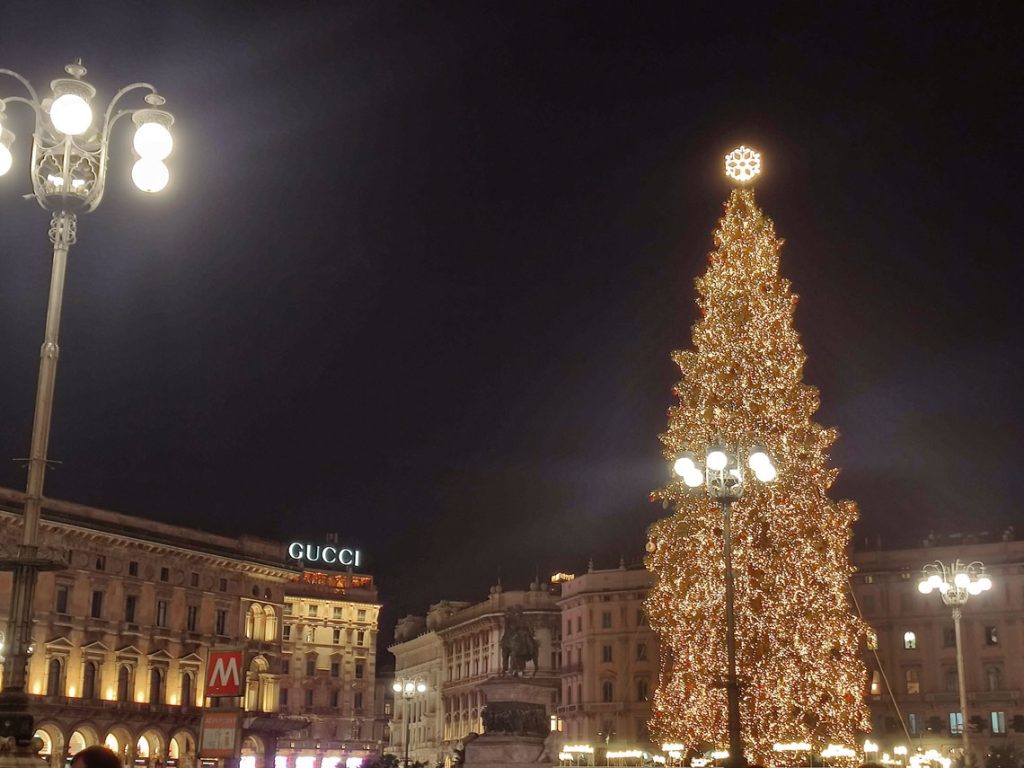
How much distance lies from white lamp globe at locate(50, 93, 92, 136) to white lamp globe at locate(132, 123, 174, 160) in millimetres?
634

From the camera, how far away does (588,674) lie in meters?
89.1

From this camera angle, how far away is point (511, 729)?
1308 inches

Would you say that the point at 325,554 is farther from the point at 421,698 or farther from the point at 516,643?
the point at 516,643

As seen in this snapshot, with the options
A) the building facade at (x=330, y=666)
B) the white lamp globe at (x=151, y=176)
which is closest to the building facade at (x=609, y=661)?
the building facade at (x=330, y=666)

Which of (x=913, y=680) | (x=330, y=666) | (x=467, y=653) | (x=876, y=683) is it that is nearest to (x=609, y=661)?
(x=876, y=683)

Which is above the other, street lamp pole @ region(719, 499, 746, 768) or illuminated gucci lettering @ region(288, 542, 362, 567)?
illuminated gucci lettering @ region(288, 542, 362, 567)

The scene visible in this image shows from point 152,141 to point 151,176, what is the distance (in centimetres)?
40

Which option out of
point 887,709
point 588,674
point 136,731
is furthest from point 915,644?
point 136,731

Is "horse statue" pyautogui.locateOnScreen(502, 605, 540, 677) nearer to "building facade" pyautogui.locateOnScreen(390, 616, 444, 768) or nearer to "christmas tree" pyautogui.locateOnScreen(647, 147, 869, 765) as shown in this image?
"christmas tree" pyautogui.locateOnScreen(647, 147, 869, 765)

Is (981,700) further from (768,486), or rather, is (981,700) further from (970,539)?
(768,486)

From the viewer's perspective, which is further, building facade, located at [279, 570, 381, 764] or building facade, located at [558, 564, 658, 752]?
building facade, located at [279, 570, 381, 764]

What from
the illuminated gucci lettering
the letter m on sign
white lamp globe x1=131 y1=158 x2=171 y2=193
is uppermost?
the illuminated gucci lettering

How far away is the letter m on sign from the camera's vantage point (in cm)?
1255

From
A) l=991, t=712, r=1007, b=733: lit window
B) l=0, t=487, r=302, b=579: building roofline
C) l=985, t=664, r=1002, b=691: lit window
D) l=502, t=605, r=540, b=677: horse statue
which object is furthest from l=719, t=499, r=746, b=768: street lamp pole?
l=985, t=664, r=1002, b=691: lit window
